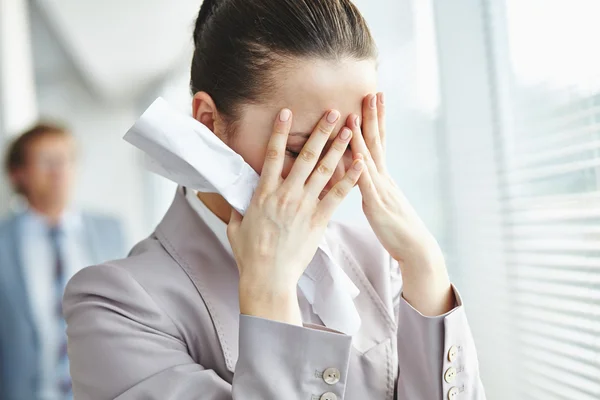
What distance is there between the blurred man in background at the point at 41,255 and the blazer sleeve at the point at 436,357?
192 centimetres

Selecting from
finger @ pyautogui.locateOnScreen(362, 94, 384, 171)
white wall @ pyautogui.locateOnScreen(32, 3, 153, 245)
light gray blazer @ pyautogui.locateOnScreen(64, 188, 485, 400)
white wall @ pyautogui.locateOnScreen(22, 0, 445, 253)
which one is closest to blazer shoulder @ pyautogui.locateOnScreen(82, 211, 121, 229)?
white wall @ pyautogui.locateOnScreen(22, 0, 445, 253)

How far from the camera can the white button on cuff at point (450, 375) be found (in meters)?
0.97

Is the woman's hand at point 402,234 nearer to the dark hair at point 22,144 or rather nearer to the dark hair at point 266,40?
the dark hair at point 266,40

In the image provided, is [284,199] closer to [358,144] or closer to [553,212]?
[358,144]

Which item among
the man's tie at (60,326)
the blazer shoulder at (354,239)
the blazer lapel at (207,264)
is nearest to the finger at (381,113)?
the blazer shoulder at (354,239)

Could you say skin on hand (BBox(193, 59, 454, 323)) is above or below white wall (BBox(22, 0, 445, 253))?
below

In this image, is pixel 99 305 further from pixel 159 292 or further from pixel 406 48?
pixel 406 48

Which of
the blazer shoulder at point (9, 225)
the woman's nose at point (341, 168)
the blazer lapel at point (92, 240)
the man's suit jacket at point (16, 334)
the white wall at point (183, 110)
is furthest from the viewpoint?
the blazer lapel at point (92, 240)

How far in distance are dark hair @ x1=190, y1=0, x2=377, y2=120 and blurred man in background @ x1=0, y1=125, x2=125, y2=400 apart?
1.83 metres

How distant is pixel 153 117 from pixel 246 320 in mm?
341

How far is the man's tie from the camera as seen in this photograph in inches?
98.7

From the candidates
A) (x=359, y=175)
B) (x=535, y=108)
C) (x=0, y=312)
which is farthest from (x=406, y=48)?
(x=0, y=312)

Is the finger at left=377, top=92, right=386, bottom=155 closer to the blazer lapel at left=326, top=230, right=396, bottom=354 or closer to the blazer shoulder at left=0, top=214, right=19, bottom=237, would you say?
the blazer lapel at left=326, top=230, right=396, bottom=354

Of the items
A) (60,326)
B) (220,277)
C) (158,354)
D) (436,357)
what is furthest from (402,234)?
(60,326)
